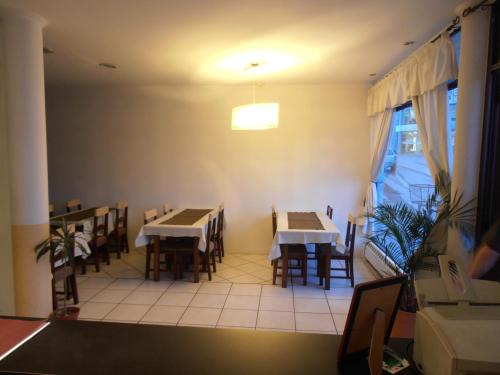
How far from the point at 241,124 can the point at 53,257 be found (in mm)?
2265

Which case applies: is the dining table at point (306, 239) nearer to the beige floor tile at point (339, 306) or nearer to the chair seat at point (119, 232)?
the beige floor tile at point (339, 306)

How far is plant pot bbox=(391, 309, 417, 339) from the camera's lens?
2455 millimetres

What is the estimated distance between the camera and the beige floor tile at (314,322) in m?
3.03

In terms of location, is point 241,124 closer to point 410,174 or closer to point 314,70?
point 314,70

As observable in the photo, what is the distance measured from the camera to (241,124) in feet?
11.9

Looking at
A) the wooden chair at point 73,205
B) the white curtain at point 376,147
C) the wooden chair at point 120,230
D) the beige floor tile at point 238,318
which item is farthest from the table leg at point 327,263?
the wooden chair at point 73,205

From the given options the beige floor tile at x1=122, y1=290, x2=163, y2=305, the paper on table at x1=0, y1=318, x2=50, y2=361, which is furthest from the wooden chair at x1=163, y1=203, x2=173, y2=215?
the paper on table at x1=0, y1=318, x2=50, y2=361

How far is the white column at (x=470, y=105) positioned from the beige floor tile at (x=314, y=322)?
127cm

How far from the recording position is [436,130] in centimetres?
295

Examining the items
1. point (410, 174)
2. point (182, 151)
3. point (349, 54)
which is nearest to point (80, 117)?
point (182, 151)

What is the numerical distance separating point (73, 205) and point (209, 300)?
3.09m

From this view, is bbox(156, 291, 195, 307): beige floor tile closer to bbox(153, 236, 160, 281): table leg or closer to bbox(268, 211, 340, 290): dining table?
bbox(153, 236, 160, 281): table leg

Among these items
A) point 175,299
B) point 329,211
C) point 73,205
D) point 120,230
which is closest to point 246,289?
point 175,299

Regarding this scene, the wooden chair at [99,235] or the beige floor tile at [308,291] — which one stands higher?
Result: the wooden chair at [99,235]
